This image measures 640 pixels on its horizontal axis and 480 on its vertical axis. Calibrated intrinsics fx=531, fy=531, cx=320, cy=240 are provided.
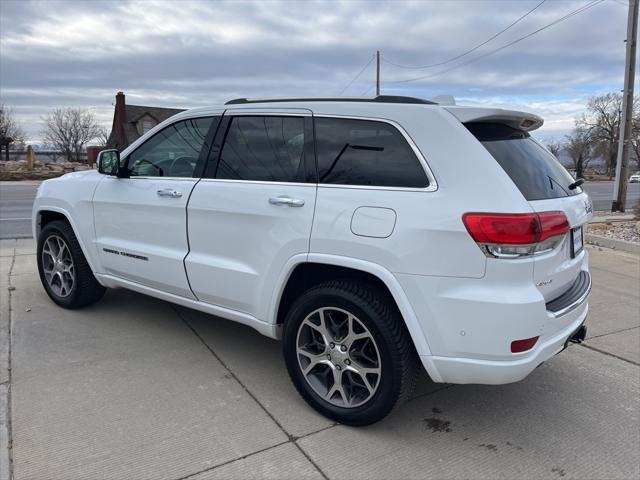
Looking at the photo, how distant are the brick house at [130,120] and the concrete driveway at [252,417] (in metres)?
40.5

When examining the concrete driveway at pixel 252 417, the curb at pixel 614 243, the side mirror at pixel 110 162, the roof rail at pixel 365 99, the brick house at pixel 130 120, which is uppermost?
the brick house at pixel 130 120

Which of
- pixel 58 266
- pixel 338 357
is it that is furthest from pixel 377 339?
pixel 58 266

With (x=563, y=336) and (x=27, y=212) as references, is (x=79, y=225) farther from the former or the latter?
(x=27, y=212)

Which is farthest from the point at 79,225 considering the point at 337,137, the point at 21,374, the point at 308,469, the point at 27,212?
the point at 27,212

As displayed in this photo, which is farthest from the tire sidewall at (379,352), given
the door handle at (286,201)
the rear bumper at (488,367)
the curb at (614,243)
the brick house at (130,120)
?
the brick house at (130,120)

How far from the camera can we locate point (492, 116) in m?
2.87

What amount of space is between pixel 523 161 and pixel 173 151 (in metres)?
2.46

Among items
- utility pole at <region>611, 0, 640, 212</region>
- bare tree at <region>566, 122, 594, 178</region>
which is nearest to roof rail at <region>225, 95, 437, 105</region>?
utility pole at <region>611, 0, 640, 212</region>

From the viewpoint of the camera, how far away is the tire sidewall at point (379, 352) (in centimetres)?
278

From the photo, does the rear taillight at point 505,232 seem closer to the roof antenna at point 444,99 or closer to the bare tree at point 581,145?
the roof antenna at point 444,99

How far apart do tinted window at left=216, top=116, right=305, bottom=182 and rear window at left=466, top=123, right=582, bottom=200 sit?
3.39 feet

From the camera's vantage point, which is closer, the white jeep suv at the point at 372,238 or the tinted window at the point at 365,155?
the white jeep suv at the point at 372,238

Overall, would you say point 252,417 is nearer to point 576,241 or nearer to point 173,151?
point 173,151

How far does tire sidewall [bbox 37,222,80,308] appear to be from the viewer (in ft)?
15.1
